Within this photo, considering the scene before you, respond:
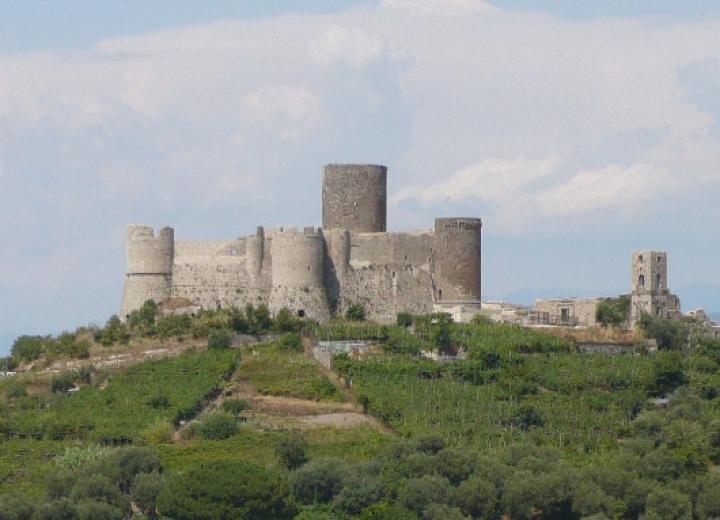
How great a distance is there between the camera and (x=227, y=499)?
42031 mm

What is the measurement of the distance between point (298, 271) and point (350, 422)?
710cm

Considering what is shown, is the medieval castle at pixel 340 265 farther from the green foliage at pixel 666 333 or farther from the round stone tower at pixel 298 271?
the green foliage at pixel 666 333

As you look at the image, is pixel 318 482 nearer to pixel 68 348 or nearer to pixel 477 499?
pixel 477 499

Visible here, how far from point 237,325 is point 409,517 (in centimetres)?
1506

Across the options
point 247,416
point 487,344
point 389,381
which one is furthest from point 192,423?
point 487,344

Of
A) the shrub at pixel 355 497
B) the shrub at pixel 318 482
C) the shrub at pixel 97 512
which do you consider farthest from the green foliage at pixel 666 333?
the shrub at pixel 97 512

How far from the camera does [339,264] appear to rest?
56.7 metres

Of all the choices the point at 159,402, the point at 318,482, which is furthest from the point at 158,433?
the point at 318,482

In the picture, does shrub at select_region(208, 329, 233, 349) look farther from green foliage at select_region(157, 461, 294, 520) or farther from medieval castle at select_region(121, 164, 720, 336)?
green foliage at select_region(157, 461, 294, 520)

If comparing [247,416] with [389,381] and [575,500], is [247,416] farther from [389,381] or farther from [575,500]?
[575,500]

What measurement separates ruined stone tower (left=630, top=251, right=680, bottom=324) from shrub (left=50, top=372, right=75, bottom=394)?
58.9 ft

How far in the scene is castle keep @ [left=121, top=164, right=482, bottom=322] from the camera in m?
56.7

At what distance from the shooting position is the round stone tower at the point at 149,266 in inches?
2255

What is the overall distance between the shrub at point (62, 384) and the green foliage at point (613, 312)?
16031mm
